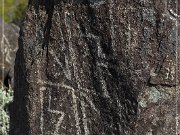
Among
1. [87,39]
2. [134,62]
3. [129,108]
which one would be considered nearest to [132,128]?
[129,108]

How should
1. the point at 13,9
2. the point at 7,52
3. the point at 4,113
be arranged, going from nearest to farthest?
the point at 4,113 → the point at 7,52 → the point at 13,9

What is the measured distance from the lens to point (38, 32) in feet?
12.8

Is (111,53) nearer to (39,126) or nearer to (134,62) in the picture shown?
(134,62)

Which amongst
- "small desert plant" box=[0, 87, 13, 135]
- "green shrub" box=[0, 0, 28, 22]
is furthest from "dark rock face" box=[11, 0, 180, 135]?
"green shrub" box=[0, 0, 28, 22]

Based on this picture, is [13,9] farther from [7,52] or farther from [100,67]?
[100,67]

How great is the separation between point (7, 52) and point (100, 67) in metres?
6.43

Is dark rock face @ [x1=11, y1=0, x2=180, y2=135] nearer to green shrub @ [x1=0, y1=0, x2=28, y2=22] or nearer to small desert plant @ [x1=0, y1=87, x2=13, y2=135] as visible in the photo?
small desert plant @ [x1=0, y1=87, x2=13, y2=135]

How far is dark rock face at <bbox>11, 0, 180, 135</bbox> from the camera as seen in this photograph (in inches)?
138

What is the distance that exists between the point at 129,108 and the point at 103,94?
0.21 m

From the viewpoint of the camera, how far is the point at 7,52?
990 cm

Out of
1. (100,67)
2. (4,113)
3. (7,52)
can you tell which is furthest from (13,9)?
(100,67)

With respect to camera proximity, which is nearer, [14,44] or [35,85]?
[35,85]

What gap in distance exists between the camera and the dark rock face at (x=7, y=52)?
31.3 feet

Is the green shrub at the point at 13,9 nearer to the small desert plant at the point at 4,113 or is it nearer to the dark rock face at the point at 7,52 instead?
the dark rock face at the point at 7,52
